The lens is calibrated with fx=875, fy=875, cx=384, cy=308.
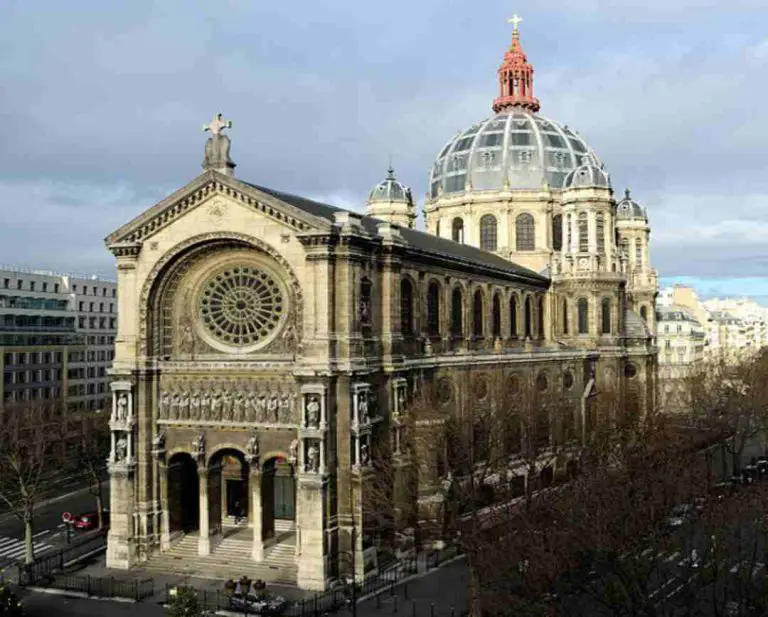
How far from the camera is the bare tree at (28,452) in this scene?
167 ft

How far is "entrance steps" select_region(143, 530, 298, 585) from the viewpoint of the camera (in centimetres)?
4483

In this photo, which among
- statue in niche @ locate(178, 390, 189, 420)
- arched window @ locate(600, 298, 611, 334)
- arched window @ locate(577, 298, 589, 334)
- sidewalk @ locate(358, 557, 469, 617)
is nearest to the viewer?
sidewalk @ locate(358, 557, 469, 617)

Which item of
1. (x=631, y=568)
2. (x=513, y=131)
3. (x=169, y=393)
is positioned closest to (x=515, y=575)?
(x=631, y=568)

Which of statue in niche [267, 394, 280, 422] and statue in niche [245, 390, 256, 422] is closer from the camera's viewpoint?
statue in niche [267, 394, 280, 422]

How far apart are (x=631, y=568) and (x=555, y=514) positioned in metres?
9.02

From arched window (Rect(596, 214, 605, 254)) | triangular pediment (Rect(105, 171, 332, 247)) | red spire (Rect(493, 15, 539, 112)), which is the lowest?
triangular pediment (Rect(105, 171, 332, 247))

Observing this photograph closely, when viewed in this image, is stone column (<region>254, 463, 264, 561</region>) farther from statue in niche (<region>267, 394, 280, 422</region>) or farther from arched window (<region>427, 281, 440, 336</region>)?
arched window (<region>427, 281, 440, 336</region>)

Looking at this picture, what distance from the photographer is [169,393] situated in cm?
4875

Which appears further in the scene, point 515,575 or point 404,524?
point 404,524

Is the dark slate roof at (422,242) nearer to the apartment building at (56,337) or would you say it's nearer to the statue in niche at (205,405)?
the statue in niche at (205,405)

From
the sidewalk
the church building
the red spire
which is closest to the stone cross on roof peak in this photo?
the church building

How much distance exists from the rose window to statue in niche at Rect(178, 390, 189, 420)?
3.57 metres

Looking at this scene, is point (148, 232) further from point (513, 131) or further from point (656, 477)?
point (513, 131)

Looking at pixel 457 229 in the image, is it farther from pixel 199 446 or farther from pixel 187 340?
pixel 199 446
